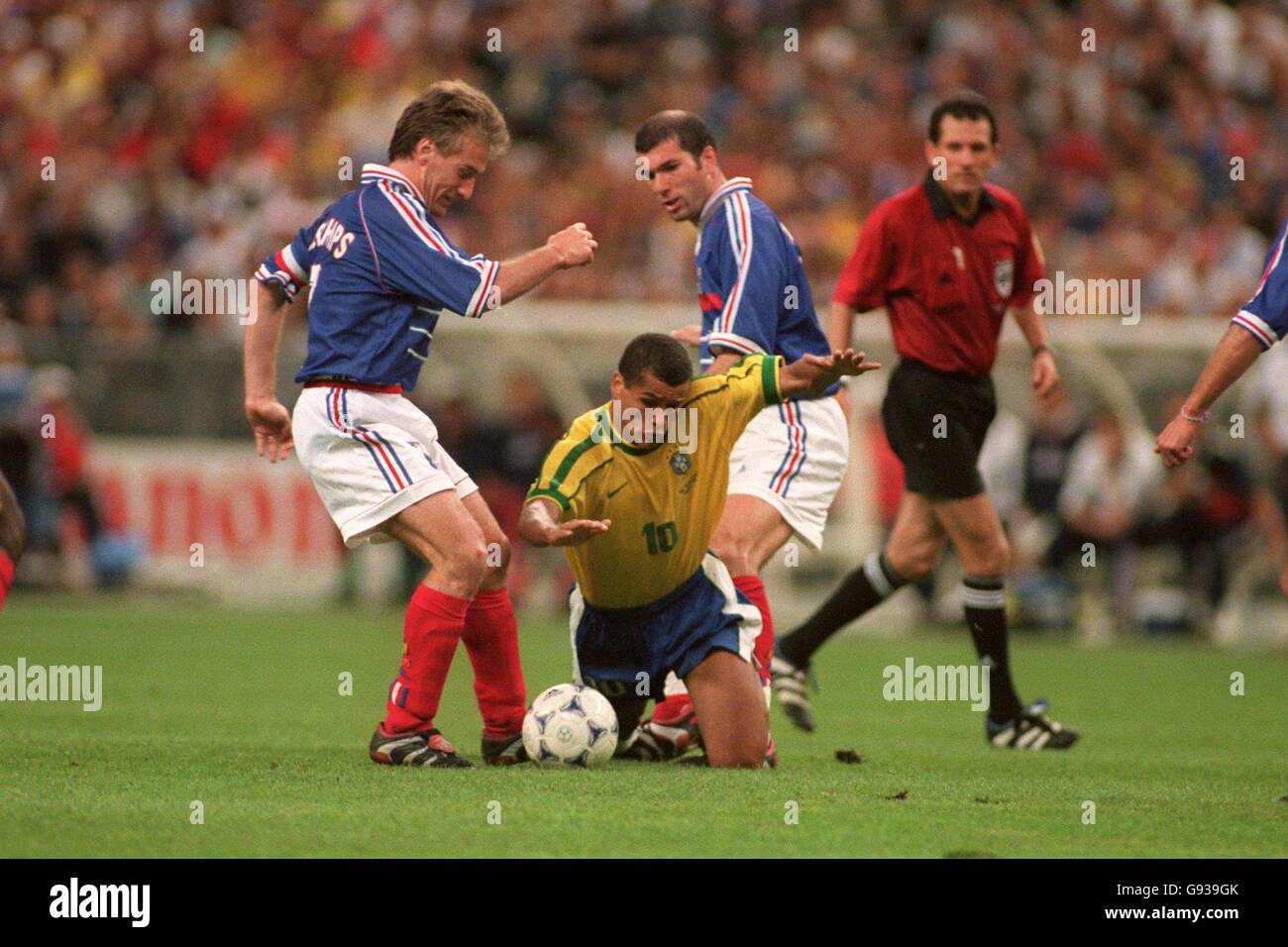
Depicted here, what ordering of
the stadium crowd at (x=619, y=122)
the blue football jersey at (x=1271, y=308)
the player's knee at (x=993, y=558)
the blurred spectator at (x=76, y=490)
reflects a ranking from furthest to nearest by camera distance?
the stadium crowd at (x=619, y=122), the blurred spectator at (x=76, y=490), the player's knee at (x=993, y=558), the blue football jersey at (x=1271, y=308)

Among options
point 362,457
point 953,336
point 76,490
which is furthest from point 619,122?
point 362,457

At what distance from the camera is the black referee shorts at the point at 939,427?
9031mm

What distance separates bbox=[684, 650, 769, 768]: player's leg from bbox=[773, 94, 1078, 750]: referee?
5.48 feet

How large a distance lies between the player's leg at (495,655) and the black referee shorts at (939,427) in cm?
241

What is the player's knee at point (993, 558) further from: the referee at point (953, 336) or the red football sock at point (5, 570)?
the red football sock at point (5, 570)

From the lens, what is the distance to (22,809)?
5.94 meters

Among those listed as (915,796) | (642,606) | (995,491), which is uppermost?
(995,491)

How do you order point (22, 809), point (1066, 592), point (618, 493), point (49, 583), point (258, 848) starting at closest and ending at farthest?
point (258, 848) → point (22, 809) → point (618, 493) → point (1066, 592) → point (49, 583)

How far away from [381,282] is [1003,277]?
332 cm

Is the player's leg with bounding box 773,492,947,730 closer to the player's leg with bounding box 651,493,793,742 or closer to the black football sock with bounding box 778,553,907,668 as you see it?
Answer: the black football sock with bounding box 778,553,907,668

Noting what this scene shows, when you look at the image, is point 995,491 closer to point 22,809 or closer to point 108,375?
point 108,375

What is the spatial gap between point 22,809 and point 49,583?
12.8 metres

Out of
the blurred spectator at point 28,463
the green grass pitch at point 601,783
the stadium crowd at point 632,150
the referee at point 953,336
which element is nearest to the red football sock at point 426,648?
the green grass pitch at point 601,783

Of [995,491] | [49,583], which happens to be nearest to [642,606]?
[995,491]
